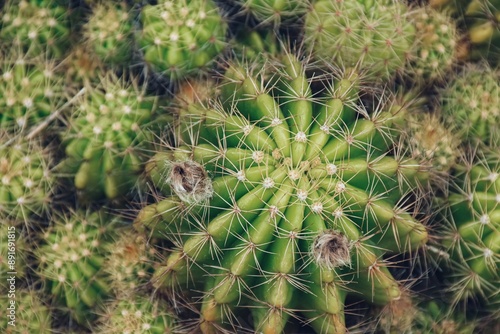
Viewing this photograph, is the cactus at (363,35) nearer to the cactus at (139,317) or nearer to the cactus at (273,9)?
the cactus at (273,9)

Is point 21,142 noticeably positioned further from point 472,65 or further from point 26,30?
point 472,65

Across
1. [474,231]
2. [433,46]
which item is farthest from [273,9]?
[474,231]

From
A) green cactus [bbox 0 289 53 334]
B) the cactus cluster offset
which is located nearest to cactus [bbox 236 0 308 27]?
the cactus cluster offset

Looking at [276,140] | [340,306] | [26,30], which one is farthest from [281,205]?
[26,30]

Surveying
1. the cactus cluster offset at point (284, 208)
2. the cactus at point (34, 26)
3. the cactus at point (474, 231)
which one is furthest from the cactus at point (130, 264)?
the cactus at point (474, 231)

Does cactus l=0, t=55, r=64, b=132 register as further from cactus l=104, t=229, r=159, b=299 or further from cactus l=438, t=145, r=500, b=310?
cactus l=438, t=145, r=500, b=310

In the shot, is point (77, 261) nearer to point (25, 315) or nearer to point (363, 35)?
point (25, 315)
